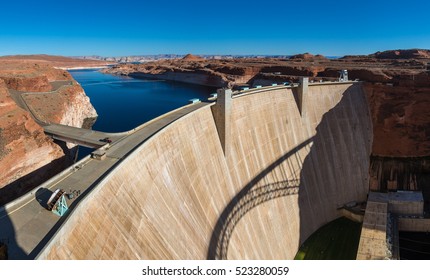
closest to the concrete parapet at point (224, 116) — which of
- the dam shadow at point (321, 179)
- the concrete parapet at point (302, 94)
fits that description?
the dam shadow at point (321, 179)

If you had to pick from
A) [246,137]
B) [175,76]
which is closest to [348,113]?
[246,137]

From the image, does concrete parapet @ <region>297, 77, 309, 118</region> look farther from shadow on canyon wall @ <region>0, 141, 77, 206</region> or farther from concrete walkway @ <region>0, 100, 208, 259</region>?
shadow on canyon wall @ <region>0, 141, 77, 206</region>

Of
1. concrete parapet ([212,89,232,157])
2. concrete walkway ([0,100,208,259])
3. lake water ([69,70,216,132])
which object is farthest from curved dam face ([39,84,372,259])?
lake water ([69,70,216,132])

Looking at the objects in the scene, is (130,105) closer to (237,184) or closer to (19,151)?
(19,151)

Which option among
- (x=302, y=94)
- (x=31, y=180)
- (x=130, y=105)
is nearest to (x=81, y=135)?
(x=31, y=180)

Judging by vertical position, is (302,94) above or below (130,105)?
above

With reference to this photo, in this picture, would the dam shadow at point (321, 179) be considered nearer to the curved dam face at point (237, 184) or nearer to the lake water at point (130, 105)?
the curved dam face at point (237, 184)
